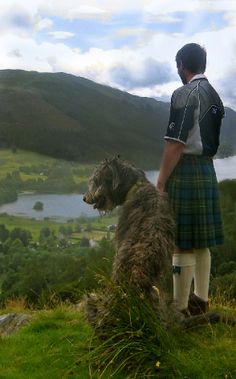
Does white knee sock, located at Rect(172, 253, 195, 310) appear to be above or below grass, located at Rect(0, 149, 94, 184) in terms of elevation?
below

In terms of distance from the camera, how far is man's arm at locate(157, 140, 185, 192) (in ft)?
15.6

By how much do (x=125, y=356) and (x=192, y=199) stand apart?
159 centimetres

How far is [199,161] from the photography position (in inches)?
195

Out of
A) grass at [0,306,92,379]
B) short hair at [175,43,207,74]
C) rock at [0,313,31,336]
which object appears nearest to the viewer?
grass at [0,306,92,379]

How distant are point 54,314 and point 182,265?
2.18 metres

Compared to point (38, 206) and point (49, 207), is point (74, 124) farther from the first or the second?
point (38, 206)

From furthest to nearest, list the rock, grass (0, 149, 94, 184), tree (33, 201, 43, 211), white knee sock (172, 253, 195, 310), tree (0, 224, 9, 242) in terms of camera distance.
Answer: tree (33, 201, 43, 211) → grass (0, 149, 94, 184) → tree (0, 224, 9, 242) → the rock → white knee sock (172, 253, 195, 310)

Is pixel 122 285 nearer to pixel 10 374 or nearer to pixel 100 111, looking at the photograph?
pixel 10 374

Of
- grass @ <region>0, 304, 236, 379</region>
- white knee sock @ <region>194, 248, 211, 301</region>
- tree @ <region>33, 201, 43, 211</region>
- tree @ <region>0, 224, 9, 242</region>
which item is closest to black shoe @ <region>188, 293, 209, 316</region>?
white knee sock @ <region>194, 248, 211, 301</region>

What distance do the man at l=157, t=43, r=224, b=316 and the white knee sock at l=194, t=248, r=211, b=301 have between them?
Answer: 0.03 feet

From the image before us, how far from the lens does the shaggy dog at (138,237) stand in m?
4.37

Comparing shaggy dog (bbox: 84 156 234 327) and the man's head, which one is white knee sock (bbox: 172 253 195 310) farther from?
the man's head

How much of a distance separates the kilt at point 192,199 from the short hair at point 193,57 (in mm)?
834

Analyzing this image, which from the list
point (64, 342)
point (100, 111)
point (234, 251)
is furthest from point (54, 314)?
Answer: point (100, 111)
